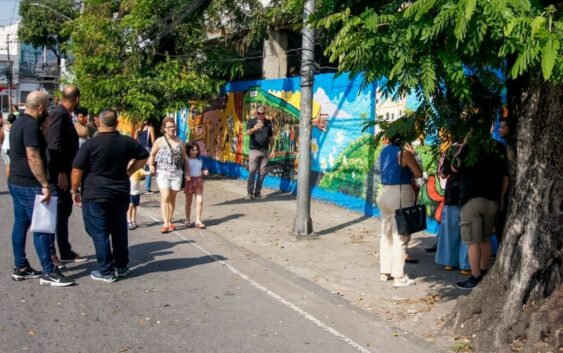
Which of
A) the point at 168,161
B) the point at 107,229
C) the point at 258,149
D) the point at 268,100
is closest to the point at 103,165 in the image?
the point at 107,229

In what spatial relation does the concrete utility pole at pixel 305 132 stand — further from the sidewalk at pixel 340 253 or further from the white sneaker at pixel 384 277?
the white sneaker at pixel 384 277

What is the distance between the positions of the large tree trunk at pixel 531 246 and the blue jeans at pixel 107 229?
3758 mm

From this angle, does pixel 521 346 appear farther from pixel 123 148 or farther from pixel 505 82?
pixel 123 148

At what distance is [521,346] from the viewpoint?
536 cm

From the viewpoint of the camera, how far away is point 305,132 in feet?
33.4

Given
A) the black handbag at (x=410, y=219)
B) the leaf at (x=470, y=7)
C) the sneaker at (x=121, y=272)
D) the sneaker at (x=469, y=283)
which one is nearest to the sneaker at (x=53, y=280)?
the sneaker at (x=121, y=272)

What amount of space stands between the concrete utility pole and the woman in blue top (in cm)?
257

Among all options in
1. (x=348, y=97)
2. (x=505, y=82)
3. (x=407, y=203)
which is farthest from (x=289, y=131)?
(x=505, y=82)

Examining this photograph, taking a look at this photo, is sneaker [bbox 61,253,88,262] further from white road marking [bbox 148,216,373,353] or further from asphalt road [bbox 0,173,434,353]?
white road marking [bbox 148,216,373,353]

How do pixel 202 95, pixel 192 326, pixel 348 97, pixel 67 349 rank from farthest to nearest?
pixel 202 95 → pixel 348 97 → pixel 192 326 → pixel 67 349

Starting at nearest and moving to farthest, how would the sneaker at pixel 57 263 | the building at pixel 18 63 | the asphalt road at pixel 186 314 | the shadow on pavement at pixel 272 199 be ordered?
1. the asphalt road at pixel 186 314
2. the sneaker at pixel 57 263
3. the shadow on pavement at pixel 272 199
4. the building at pixel 18 63

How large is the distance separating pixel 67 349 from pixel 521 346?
139 inches

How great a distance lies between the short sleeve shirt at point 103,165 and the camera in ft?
23.8

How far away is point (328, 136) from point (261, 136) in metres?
1.66
